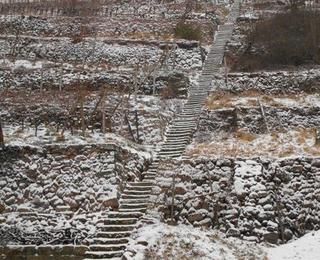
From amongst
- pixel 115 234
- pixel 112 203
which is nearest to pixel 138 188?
pixel 112 203

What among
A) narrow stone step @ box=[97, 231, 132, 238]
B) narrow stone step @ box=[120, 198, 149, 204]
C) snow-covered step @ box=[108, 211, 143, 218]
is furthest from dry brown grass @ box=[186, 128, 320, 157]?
narrow stone step @ box=[97, 231, 132, 238]

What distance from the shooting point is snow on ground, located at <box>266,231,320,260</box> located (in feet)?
45.5

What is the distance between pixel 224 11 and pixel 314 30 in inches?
475

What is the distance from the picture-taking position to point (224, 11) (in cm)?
4078

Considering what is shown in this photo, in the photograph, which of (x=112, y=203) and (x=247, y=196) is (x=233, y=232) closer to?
(x=247, y=196)

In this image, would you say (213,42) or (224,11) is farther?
(224,11)

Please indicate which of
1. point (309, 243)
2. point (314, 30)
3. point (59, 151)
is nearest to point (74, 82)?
point (59, 151)

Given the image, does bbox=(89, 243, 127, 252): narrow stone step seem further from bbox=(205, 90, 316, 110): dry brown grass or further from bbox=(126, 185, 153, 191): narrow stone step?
bbox=(205, 90, 316, 110): dry brown grass

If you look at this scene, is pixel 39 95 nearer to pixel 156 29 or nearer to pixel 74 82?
pixel 74 82

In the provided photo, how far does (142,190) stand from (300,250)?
5.71m

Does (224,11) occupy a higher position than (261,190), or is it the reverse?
(224,11)

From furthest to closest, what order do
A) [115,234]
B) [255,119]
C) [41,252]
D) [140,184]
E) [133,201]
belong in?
[255,119] → [140,184] → [133,201] → [115,234] → [41,252]

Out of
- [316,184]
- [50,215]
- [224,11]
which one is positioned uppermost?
[224,11]

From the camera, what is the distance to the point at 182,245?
46.2 ft
